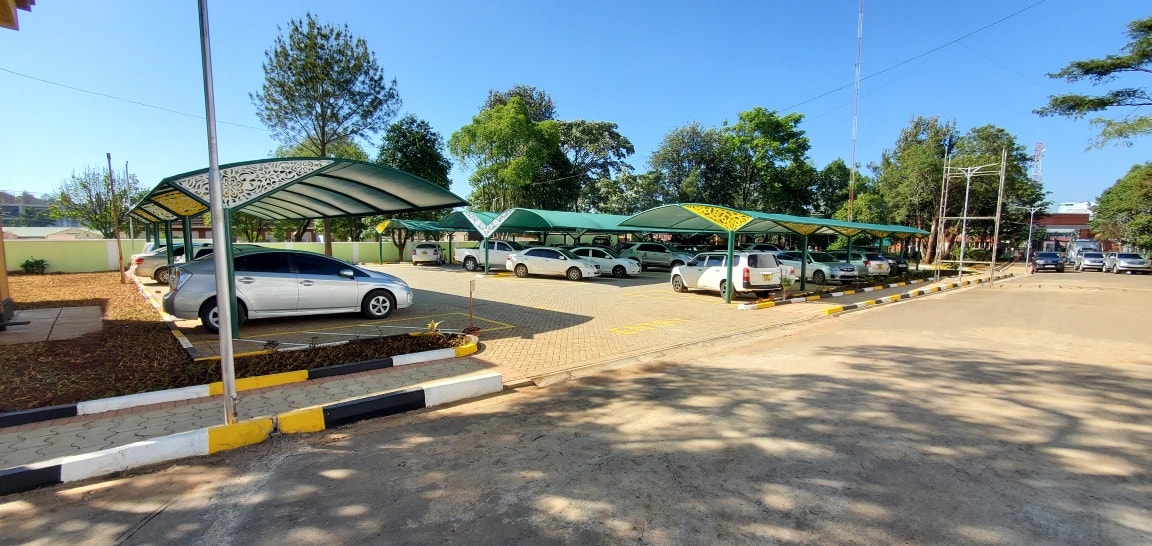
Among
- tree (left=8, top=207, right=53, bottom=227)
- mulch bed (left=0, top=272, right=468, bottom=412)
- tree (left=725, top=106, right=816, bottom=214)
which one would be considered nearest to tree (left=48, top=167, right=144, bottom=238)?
mulch bed (left=0, top=272, right=468, bottom=412)

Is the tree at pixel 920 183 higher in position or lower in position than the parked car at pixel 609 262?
higher

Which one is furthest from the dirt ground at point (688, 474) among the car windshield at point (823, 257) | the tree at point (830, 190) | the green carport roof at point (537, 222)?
the tree at point (830, 190)

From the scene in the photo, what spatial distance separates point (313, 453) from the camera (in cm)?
380

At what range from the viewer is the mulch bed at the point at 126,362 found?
16.0ft

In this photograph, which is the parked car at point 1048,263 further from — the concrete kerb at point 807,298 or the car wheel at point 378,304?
the car wheel at point 378,304

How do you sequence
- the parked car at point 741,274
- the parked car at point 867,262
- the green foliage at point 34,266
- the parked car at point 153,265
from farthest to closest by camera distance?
the parked car at point 867,262
the green foliage at point 34,266
the parked car at point 153,265
the parked car at point 741,274

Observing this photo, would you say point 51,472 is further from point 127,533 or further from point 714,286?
point 714,286

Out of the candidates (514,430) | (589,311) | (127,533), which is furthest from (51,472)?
(589,311)

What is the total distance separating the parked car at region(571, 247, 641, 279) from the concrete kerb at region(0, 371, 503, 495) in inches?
624

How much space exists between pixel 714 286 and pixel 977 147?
3429cm

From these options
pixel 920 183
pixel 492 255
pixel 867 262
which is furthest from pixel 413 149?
pixel 920 183

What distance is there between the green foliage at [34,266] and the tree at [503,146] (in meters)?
22.1

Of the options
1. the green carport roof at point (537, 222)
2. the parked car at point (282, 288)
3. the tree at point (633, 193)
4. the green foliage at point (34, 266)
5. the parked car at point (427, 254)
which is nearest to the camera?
the parked car at point (282, 288)

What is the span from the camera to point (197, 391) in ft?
16.5
